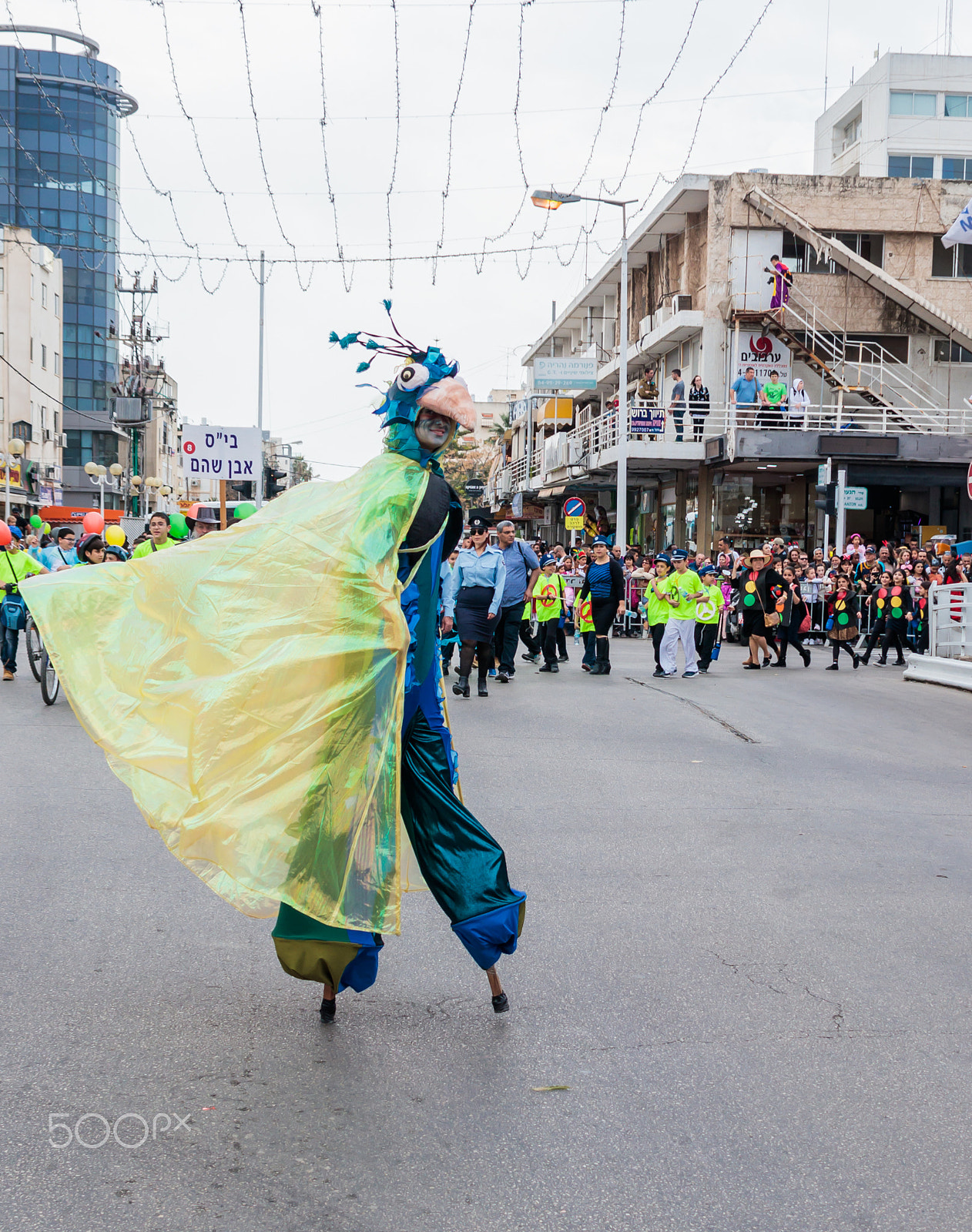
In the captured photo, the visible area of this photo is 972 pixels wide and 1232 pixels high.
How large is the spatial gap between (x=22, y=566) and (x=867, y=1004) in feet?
38.6

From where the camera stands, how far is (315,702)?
3434 millimetres

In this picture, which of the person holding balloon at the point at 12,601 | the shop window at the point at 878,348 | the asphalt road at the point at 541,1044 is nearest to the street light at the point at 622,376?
the shop window at the point at 878,348

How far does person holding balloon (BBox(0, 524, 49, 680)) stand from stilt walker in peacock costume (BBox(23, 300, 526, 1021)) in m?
10.1

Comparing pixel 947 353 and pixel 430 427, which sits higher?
pixel 947 353

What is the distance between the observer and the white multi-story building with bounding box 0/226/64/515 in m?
52.8

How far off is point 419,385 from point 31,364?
5815cm

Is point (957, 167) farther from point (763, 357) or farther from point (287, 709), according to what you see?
point (287, 709)

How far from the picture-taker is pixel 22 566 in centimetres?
1346

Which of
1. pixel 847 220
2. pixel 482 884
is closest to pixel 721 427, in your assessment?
pixel 847 220

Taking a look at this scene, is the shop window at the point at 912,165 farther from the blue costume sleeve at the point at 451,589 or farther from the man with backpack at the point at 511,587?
the blue costume sleeve at the point at 451,589

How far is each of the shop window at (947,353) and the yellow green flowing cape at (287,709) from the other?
33.3m

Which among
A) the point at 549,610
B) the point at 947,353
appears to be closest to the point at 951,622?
the point at 549,610

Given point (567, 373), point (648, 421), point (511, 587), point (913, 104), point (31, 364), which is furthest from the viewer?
point (31, 364)

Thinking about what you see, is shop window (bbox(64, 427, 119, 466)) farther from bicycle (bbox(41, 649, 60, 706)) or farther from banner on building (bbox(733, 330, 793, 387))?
bicycle (bbox(41, 649, 60, 706))
